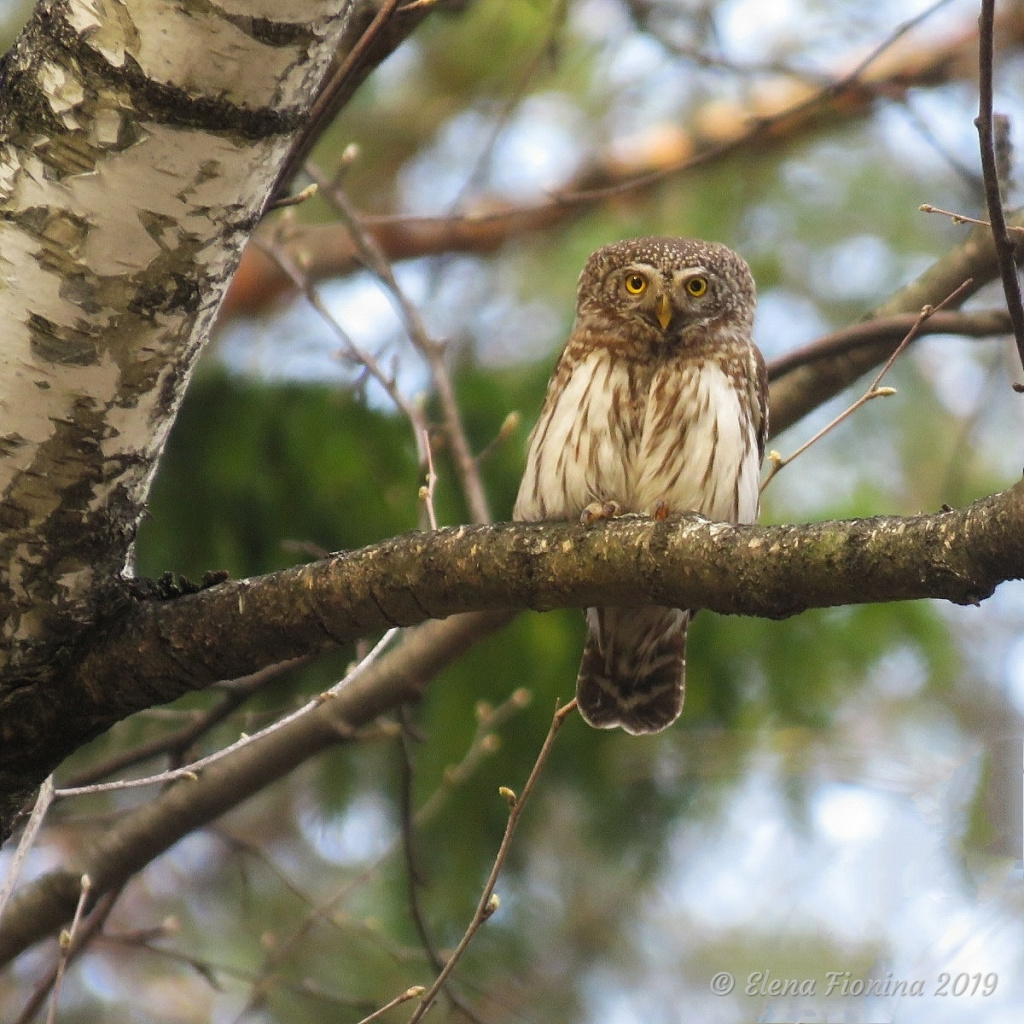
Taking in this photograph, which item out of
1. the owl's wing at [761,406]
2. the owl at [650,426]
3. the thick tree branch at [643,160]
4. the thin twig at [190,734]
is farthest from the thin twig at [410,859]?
the thick tree branch at [643,160]

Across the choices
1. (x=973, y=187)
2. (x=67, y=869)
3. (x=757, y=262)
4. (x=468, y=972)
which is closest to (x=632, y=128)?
(x=757, y=262)

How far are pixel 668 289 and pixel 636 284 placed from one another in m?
0.13

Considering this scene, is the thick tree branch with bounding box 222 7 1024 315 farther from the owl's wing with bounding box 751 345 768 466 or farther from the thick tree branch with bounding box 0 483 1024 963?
the thick tree branch with bounding box 0 483 1024 963

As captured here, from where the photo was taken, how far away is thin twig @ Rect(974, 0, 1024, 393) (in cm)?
193

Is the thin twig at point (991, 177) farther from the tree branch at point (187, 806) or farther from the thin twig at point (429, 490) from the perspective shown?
the tree branch at point (187, 806)

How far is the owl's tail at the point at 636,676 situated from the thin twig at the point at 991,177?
6.92ft

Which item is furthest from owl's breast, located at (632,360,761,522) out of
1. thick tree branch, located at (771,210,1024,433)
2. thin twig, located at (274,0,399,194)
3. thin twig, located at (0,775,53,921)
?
thin twig, located at (0,775,53,921)

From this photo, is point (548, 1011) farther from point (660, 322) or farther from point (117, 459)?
point (117, 459)

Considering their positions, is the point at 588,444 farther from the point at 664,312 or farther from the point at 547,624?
the point at 547,624

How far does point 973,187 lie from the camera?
12.7 ft

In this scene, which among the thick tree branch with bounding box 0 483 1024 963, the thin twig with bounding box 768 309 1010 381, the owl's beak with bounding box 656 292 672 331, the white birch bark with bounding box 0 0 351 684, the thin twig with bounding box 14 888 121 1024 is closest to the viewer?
the thick tree branch with bounding box 0 483 1024 963

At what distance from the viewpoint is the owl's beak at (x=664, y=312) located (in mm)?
3928

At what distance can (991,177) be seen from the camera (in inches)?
76.5

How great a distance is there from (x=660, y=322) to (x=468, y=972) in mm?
2270
